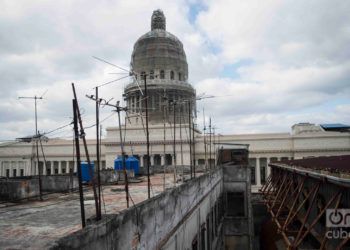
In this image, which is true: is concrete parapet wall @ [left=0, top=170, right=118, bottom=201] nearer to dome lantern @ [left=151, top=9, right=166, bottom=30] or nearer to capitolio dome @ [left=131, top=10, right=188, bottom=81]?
capitolio dome @ [left=131, top=10, right=188, bottom=81]

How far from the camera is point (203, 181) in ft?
57.9

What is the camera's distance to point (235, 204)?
33.0 meters

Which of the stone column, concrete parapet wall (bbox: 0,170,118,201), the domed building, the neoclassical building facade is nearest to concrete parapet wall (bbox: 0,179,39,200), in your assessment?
concrete parapet wall (bbox: 0,170,118,201)

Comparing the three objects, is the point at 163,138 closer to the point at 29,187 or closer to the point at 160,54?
the point at 160,54

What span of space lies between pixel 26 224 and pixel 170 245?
399 cm

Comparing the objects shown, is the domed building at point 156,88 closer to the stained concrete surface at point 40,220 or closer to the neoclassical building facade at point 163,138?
the neoclassical building facade at point 163,138

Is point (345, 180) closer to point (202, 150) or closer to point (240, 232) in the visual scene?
point (240, 232)

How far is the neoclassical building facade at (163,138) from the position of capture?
197 feet

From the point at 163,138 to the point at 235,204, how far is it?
87.2 ft

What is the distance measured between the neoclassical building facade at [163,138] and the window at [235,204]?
909 inches

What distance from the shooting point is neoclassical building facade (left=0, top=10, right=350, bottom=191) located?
60062 mm

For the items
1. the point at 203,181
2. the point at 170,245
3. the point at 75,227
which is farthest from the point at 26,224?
the point at 203,181

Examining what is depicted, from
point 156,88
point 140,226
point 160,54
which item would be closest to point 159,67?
point 160,54

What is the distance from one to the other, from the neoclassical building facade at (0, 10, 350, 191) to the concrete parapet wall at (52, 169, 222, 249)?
43.5 m
